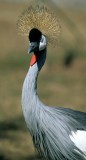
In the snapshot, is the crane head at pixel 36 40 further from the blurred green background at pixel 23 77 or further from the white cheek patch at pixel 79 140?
the blurred green background at pixel 23 77

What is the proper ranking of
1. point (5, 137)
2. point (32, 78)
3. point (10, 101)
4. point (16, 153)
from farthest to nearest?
point (10, 101) < point (5, 137) < point (16, 153) < point (32, 78)

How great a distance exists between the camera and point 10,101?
777 centimetres

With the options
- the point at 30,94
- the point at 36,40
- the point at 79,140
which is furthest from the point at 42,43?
the point at 79,140

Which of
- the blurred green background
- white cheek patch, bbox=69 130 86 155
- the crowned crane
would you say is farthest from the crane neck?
the blurred green background

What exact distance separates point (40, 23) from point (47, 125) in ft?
2.10

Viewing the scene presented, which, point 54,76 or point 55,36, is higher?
point 55,36

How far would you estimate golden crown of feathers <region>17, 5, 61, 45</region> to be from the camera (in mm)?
3729

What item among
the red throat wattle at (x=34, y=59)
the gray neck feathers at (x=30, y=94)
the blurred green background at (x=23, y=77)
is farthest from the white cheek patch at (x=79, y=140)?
the blurred green background at (x=23, y=77)

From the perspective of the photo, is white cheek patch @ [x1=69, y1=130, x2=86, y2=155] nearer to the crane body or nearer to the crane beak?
the crane body

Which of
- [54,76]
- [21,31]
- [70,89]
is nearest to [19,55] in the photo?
[54,76]

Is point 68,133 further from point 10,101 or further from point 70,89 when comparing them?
point 70,89

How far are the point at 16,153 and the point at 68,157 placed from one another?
65.6 inches

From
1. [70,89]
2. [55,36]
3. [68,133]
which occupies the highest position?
[55,36]

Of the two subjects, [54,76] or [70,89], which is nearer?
[70,89]
